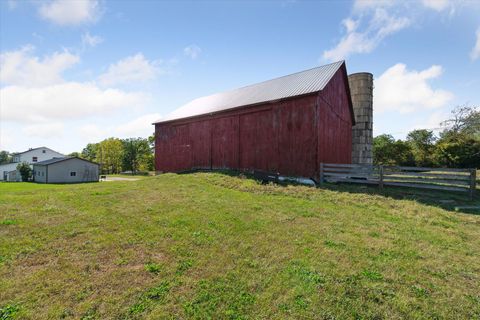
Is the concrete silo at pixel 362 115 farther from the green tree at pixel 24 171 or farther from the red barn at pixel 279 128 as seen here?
the green tree at pixel 24 171

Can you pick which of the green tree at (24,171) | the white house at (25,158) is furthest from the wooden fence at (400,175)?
the white house at (25,158)

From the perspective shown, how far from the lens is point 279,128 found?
13.9m

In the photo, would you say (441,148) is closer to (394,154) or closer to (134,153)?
(394,154)

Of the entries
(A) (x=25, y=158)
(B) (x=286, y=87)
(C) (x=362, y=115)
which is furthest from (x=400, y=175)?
(A) (x=25, y=158)

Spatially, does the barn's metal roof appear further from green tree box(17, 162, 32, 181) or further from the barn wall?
green tree box(17, 162, 32, 181)

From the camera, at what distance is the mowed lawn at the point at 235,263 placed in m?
3.10

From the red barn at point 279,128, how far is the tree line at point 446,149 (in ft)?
52.7

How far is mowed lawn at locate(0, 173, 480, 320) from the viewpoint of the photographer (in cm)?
310

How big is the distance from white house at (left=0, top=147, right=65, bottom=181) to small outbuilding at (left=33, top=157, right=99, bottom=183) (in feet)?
26.2

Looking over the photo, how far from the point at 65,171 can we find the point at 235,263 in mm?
42479

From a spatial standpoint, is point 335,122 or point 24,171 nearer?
point 335,122

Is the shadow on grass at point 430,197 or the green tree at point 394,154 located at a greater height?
the green tree at point 394,154

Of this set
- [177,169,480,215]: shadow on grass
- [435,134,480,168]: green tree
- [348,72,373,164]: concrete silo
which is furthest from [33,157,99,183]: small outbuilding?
[435,134,480,168]: green tree

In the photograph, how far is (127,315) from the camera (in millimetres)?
2924
